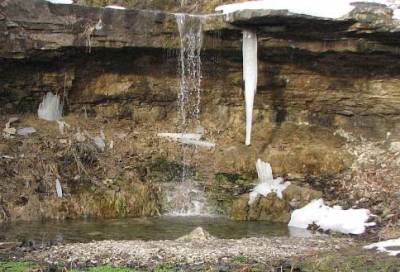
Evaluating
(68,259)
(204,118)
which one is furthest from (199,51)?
(68,259)

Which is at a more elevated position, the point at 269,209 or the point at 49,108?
the point at 49,108

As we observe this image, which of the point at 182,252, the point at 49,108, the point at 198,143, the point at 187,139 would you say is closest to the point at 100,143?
the point at 49,108

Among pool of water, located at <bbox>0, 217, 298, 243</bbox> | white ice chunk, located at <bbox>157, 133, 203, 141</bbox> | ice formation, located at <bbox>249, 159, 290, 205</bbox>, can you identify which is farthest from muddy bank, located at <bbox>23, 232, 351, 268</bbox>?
white ice chunk, located at <bbox>157, 133, 203, 141</bbox>

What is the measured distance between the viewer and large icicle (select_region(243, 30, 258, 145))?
43.3 ft

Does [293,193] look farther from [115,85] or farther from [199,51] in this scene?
[115,85]

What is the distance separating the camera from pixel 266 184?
13.7 meters

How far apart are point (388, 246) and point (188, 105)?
6.65 m

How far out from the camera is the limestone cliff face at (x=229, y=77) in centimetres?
1280

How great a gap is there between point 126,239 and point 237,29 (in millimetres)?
5072

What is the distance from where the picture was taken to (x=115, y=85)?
1459cm

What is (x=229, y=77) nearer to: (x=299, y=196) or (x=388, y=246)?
(x=299, y=196)

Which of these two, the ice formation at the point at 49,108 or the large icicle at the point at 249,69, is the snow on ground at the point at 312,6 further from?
the ice formation at the point at 49,108

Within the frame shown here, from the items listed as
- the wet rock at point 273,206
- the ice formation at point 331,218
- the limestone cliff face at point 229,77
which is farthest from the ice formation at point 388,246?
the limestone cliff face at point 229,77

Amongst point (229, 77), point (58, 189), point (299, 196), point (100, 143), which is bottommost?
point (299, 196)
